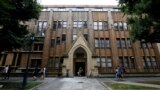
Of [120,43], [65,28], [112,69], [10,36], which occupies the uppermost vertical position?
[65,28]

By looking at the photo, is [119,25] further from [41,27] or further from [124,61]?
[41,27]

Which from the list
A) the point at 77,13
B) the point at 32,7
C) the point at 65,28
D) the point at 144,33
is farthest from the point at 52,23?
the point at 144,33

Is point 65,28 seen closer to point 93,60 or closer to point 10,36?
point 93,60

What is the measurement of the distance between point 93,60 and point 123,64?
6491 mm

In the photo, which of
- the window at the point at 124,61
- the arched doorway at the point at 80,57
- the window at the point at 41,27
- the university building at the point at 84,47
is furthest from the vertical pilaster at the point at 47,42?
the window at the point at 124,61

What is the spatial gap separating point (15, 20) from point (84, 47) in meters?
15.4

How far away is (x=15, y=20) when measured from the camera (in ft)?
57.4

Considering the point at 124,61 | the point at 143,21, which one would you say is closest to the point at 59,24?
the point at 124,61

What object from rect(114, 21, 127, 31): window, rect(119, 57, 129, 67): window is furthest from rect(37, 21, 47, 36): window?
rect(119, 57, 129, 67): window

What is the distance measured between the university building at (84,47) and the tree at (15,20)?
13.2 meters

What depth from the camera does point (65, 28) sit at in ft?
113

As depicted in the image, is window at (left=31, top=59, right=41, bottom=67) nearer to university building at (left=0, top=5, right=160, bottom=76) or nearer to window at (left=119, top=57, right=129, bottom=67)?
university building at (left=0, top=5, right=160, bottom=76)

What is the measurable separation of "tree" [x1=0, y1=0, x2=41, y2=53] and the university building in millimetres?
13182

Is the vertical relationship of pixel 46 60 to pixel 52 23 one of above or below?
below
